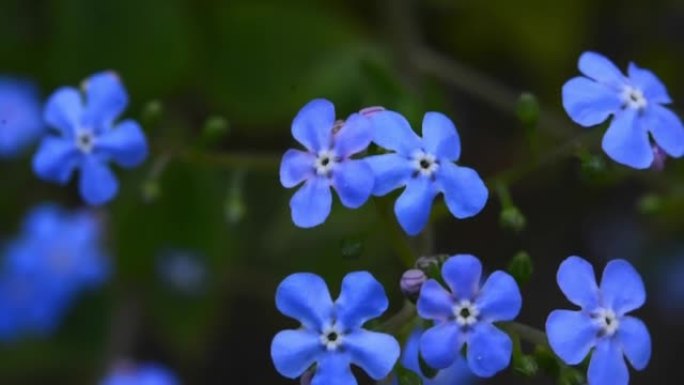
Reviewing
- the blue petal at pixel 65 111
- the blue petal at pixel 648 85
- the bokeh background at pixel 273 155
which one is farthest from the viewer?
the bokeh background at pixel 273 155

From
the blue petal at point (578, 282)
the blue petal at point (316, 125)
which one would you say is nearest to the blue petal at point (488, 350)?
the blue petal at point (578, 282)

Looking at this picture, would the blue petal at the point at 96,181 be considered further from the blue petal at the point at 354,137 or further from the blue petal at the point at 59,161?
the blue petal at the point at 354,137

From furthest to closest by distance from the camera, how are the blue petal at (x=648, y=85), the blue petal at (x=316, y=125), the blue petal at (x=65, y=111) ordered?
the blue petal at (x=65, y=111)
the blue petal at (x=648, y=85)
the blue petal at (x=316, y=125)

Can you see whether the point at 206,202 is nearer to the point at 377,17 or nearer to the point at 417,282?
the point at 377,17

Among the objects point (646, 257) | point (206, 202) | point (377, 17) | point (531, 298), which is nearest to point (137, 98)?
point (206, 202)

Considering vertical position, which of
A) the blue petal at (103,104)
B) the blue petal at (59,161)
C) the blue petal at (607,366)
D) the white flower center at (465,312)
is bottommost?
the blue petal at (607,366)

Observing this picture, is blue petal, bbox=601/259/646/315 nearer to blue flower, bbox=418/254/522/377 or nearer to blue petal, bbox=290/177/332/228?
blue flower, bbox=418/254/522/377
